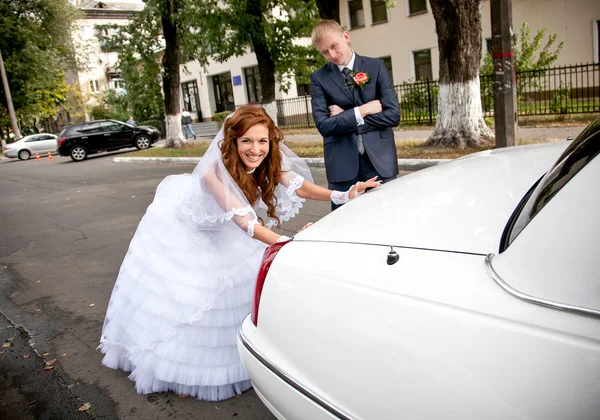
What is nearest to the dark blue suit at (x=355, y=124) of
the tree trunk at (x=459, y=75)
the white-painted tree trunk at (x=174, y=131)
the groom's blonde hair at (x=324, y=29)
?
the groom's blonde hair at (x=324, y=29)

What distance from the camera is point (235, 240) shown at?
3.05 metres

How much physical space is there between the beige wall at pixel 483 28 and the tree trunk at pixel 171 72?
10.3 metres

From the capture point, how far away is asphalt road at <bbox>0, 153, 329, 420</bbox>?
2850 millimetres

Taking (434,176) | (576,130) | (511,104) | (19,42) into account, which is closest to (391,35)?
A: (576,130)

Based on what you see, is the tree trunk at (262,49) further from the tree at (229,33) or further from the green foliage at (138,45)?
the green foliage at (138,45)

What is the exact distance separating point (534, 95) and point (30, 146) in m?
25.8

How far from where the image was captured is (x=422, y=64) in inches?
998

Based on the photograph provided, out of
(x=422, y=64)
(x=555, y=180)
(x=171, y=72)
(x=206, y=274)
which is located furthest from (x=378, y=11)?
(x=555, y=180)

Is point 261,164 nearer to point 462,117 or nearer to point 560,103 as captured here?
point 462,117

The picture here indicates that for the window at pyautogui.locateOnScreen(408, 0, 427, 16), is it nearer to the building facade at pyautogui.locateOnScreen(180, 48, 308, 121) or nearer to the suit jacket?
the building facade at pyautogui.locateOnScreen(180, 48, 308, 121)

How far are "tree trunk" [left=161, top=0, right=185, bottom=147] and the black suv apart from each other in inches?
137

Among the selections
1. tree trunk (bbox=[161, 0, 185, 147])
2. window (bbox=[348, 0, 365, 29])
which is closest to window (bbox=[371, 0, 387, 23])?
window (bbox=[348, 0, 365, 29])

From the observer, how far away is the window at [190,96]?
37.5m

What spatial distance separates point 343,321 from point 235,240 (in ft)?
5.18
